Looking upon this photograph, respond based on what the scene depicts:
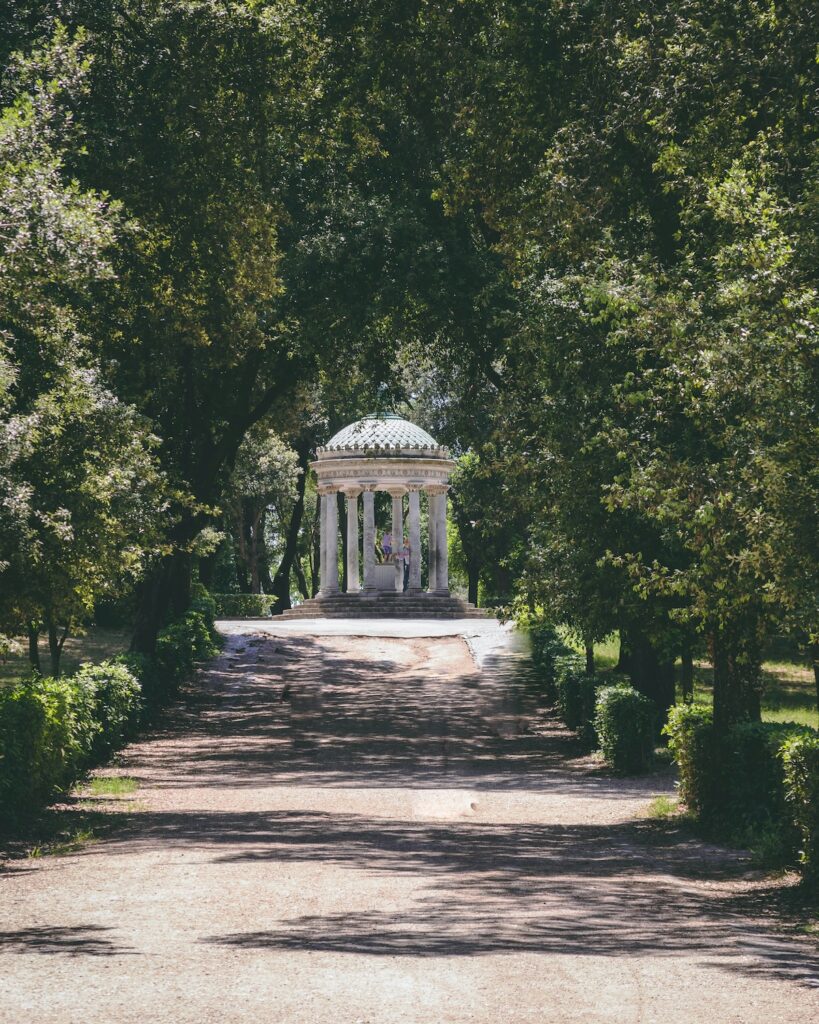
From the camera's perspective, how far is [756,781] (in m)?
14.3

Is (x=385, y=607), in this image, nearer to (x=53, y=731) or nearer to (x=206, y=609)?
(x=206, y=609)

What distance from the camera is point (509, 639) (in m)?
40.5

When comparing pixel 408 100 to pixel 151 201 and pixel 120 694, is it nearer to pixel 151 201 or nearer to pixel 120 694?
pixel 151 201

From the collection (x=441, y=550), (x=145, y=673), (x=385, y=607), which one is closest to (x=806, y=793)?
(x=145, y=673)

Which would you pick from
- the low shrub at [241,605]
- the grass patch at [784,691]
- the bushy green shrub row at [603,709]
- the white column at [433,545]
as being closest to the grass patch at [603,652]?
the grass patch at [784,691]

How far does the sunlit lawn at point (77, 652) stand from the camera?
33.7 m

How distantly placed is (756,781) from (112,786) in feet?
28.0

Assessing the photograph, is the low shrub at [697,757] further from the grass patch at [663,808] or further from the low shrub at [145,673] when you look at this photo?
the low shrub at [145,673]

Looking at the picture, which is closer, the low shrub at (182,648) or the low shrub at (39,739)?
the low shrub at (39,739)

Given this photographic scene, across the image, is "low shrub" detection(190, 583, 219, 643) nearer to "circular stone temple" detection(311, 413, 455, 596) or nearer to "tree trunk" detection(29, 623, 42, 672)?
"circular stone temple" detection(311, 413, 455, 596)

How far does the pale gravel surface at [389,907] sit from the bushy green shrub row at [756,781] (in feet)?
1.83

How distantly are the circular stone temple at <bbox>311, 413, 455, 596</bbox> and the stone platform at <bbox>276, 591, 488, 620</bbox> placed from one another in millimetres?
1308

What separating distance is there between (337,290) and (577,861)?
12682mm

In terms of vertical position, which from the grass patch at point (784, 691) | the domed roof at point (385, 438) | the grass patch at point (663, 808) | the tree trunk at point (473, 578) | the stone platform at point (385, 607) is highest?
the domed roof at point (385, 438)
